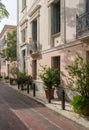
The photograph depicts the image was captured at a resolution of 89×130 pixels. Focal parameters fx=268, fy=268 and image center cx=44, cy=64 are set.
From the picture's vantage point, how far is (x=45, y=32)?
19734 mm

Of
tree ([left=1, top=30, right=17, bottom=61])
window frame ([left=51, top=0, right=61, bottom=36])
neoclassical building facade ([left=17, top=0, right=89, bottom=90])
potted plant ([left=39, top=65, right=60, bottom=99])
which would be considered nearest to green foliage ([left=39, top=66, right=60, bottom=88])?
potted plant ([left=39, top=65, right=60, bottom=99])

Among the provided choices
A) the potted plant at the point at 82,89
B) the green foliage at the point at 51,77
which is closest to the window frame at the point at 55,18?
the green foliage at the point at 51,77

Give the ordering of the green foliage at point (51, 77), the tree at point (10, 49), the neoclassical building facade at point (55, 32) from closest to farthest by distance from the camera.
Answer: the neoclassical building facade at point (55, 32) < the green foliage at point (51, 77) < the tree at point (10, 49)

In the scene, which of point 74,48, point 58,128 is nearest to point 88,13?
point 74,48

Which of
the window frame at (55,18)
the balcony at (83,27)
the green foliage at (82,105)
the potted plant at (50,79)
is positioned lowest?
the green foliage at (82,105)

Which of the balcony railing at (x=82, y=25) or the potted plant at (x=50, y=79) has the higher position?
the balcony railing at (x=82, y=25)

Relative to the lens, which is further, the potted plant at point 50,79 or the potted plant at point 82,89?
the potted plant at point 50,79

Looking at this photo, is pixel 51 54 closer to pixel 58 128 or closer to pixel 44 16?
pixel 44 16

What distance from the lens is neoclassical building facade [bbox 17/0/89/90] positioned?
13.4 m

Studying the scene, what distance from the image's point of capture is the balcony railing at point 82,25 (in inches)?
501

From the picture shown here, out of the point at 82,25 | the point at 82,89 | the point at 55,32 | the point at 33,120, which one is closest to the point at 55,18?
the point at 55,32

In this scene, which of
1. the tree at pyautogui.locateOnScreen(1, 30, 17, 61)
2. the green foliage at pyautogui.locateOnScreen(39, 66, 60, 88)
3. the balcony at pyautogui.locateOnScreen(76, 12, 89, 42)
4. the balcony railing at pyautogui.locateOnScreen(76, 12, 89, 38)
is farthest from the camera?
the tree at pyautogui.locateOnScreen(1, 30, 17, 61)

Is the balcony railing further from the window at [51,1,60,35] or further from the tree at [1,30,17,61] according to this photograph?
the tree at [1,30,17,61]

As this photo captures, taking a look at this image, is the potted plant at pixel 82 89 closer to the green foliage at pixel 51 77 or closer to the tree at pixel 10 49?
the green foliage at pixel 51 77
